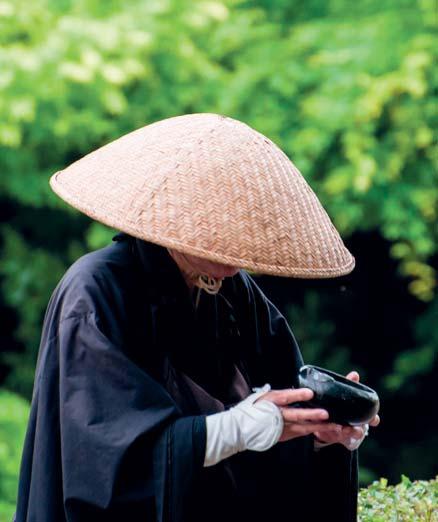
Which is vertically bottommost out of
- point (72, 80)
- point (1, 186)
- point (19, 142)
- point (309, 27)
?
point (1, 186)

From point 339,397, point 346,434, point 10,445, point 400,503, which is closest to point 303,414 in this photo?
point 339,397

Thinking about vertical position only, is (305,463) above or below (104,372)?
below

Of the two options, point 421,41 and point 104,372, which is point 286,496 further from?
point 421,41

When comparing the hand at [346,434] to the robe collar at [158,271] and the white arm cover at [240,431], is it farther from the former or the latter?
the robe collar at [158,271]

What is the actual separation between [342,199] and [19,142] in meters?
2.14

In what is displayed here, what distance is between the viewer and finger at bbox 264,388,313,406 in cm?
231

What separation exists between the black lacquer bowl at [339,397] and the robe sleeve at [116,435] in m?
0.33

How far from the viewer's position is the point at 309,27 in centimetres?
645

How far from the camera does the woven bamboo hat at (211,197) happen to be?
226 cm

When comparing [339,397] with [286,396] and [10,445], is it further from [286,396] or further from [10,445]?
[10,445]

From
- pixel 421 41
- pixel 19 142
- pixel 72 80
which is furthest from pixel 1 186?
pixel 421 41

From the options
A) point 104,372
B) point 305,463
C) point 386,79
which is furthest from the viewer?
point 386,79

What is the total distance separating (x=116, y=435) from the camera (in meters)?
2.22

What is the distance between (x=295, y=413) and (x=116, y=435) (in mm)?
413
